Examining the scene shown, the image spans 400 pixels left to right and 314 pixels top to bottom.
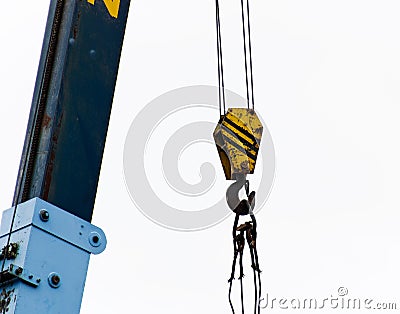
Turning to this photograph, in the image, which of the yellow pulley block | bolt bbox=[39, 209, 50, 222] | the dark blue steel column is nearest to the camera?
bolt bbox=[39, 209, 50, 222]

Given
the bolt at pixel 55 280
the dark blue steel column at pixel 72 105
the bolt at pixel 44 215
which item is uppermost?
the dark blue steel column at pixel 72 105

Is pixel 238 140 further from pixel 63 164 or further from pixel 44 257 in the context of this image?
pixel 44 257

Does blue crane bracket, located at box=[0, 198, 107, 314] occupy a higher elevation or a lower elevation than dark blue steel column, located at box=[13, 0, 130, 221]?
lower

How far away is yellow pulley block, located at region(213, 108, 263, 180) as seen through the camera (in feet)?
18.6

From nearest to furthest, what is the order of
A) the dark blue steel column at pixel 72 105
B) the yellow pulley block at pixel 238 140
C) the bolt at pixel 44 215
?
1. the bolt at pixel 44 215
2. the dark blue steel column at pixel 72 105
3. the yellow pulley block at pixel 238 140

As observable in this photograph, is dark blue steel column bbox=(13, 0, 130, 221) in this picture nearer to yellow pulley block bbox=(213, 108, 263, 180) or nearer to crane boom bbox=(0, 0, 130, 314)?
crane boom bbox=(0, 0, 130, 314)

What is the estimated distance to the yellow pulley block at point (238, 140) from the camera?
567 centimetres

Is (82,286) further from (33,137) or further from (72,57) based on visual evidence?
(72,57)

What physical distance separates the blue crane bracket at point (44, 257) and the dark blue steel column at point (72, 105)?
0.53 ft

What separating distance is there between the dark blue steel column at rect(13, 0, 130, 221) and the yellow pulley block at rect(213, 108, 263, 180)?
2.64 feet

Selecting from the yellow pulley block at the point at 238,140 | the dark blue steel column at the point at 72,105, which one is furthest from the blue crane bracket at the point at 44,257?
the yellow pulley block at the point at 238,140

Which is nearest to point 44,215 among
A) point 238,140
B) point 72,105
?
point 72,105

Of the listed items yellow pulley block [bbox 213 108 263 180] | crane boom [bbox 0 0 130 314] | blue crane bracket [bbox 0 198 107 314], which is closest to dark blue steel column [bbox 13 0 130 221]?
crane boom [bbox 0 0 130 314]

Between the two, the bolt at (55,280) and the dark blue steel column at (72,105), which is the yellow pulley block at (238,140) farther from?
the bolt at (55,280)
